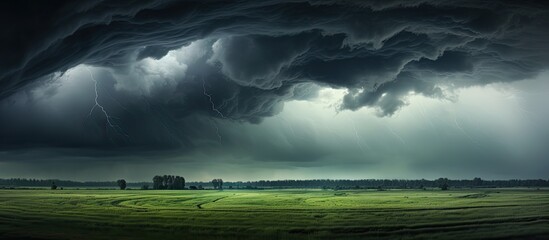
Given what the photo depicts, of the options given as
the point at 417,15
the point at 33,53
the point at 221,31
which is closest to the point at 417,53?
the point at 417,15

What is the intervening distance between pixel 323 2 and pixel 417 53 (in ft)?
70.0

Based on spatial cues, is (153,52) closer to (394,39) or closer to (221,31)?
(221,31)

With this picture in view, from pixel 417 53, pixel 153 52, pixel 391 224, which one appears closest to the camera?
pixel 391 224

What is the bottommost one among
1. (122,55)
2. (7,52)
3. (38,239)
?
(38,239)

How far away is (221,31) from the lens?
47406 mm

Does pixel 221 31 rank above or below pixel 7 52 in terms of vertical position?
above

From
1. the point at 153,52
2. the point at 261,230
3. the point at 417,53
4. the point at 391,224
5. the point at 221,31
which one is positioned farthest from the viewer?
the point at 417,53

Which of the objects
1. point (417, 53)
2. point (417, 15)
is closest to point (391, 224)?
point (417, 15)

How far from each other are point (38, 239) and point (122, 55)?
23.8 meters

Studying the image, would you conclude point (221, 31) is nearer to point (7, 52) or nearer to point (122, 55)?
point (122, 55)

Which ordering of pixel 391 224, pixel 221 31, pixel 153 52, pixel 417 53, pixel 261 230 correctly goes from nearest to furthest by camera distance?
pixel 261 230 < pixel 391 224 < pixel 221 31 < pixel 153 52 < pixel 417 53

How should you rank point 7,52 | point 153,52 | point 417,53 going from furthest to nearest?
point 417,53 → point 153,52 → point 7,52

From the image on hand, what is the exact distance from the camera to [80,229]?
38531mm

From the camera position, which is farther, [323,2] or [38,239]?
[323,2]
